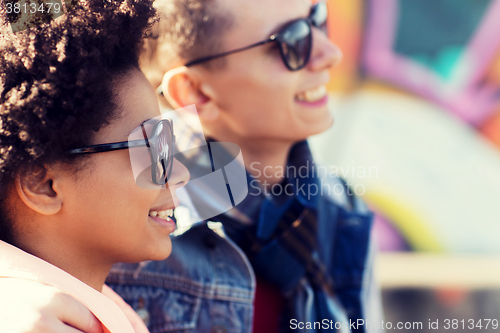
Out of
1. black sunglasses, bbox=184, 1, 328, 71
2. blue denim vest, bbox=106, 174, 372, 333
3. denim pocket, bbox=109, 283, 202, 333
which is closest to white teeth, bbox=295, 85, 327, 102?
black sunglasses, bbox=184, 1, 328, 71

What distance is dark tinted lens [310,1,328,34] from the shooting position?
1.67 m

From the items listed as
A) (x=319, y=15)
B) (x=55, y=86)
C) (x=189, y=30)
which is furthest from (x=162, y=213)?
(x=319, y=15)

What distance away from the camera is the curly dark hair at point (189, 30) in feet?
5.24

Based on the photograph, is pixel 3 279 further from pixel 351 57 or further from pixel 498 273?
pixel 498 273

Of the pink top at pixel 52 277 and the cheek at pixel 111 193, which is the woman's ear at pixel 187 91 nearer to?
the cheek at pixel 111 193

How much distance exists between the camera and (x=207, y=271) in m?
1.56

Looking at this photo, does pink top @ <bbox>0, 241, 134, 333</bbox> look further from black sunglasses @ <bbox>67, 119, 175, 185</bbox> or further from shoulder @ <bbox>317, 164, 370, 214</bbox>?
shoulder @ <bbox>317, 164, 370, 214</bbox>

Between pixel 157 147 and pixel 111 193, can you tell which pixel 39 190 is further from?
pixel 157 147

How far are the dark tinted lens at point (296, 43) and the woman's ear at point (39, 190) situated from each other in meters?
1.00

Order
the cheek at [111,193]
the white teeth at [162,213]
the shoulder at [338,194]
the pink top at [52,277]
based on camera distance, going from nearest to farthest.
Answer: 1. the pink top at [52,277]
2. the cheek at [111,193]
3. the white teeth at [162,213]
4. the shoulder at [338,194]

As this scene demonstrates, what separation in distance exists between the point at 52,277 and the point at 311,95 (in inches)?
47.6

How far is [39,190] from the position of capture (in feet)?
2.95

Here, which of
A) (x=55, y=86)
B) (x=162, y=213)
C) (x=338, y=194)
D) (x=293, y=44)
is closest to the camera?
(x=55, y=86)

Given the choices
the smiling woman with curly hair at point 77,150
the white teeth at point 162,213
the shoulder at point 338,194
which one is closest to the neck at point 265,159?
the shoulder at point 338,194
